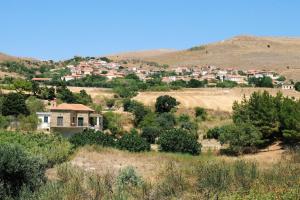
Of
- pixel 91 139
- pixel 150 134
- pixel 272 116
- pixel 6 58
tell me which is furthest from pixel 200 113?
pixel 6 58

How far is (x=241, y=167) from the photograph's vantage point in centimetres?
1850

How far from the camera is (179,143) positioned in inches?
1668

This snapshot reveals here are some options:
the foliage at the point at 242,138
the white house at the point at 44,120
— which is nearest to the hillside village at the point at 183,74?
the white house at the point at 44,120

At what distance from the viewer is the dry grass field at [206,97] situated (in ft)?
235

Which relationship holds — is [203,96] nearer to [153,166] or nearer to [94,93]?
[94,93]

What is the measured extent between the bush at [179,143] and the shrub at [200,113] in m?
23.4

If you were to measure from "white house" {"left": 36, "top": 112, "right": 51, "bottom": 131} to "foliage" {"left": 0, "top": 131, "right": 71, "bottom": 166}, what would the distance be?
15.5 metres

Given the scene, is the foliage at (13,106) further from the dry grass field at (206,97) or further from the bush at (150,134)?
the dry grass field at (206,97)

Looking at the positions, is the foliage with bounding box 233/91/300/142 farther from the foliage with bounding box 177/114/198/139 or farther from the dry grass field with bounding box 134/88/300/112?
the dry grass field with bounding box 134/88/300/112

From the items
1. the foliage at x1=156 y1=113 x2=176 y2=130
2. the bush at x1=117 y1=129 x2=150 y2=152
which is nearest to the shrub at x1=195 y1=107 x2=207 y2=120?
the foliage at x1=156 y1=113 x2=176 y2=130

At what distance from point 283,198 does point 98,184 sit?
5.69 meters

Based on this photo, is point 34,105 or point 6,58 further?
point 6,58

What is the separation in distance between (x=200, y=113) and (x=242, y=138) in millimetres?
24988

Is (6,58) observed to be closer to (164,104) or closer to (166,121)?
(164,104)
